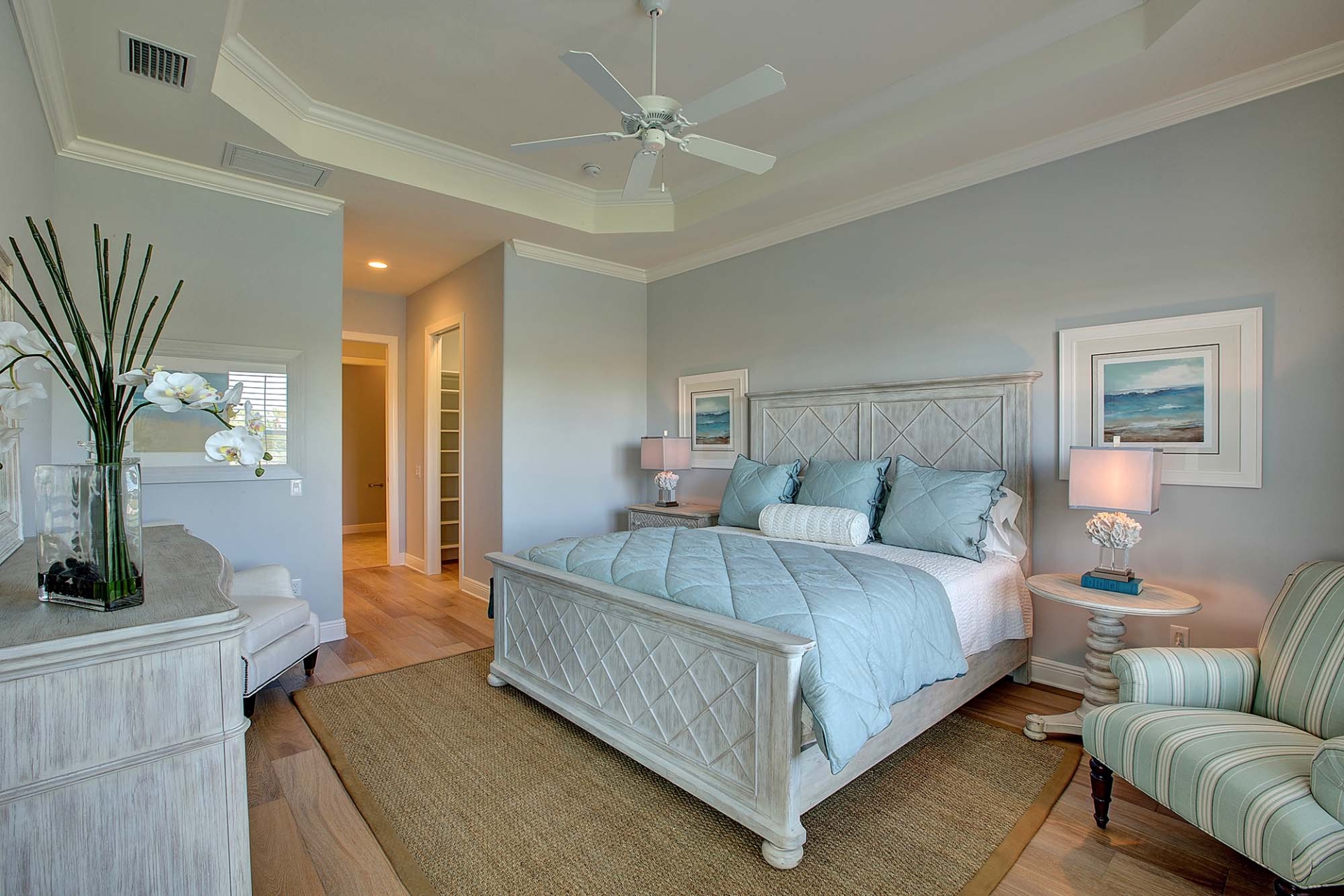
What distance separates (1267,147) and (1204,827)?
266cm

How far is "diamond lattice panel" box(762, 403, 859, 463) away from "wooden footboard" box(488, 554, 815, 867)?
2030 millimetres

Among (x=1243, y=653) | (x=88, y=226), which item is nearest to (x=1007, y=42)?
(x=1243, y=653)

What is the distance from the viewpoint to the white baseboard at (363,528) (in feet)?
27.6

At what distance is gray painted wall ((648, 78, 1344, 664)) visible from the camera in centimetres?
251

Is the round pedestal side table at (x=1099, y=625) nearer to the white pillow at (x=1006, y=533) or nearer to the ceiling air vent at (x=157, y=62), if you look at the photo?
the white pillow at (x=1006, y=533)

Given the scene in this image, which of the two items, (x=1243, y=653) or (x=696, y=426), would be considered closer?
(x=1243, y=653)

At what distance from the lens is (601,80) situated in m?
2.20

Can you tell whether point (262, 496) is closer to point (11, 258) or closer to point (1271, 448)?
point (11, 258)

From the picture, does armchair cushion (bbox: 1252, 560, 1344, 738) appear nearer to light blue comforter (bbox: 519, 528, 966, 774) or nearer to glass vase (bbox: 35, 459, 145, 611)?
light blue comforter (bbox: 519, 528, 966, 774)

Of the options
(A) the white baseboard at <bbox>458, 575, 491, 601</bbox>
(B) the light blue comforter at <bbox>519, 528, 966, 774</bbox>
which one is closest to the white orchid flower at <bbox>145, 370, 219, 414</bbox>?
(B) the light blue comforter at <bbox>519, 528, 966, 774</bbox>

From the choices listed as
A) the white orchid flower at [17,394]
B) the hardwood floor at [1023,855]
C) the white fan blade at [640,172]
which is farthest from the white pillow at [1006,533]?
the white orchid flower at [17,394]

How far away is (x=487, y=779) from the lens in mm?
2369

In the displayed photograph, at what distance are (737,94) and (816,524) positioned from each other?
81.2 inches

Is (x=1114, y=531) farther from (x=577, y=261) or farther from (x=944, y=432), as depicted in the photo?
(x=577, y=261)
